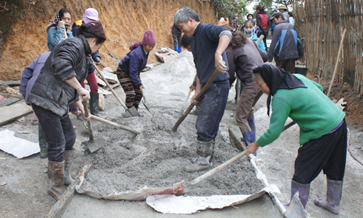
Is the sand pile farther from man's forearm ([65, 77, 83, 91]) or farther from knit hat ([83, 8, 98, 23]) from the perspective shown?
knit hat ([83, 8, 98, 23])

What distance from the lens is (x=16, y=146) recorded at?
118 inches

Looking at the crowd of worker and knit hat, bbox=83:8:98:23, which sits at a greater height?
knit hat, bbox=83:8:98:23

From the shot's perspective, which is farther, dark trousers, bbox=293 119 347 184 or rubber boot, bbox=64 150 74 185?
rubber boot, bbox=64 150 74 185

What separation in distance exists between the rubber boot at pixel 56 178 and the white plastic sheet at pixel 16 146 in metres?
0.75

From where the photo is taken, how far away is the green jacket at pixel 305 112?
6.18 ft

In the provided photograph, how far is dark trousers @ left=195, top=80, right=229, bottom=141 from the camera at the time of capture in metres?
2.60

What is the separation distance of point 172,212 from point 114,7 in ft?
27.8

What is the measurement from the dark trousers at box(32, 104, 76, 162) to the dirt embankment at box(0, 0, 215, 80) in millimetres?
4150

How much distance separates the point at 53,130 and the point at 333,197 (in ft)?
8.10

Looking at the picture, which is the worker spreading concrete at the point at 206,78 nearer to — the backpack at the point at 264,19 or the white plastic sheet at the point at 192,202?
the white plastic sheet at the point at 192,202

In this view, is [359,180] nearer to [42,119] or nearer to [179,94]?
[42,119]

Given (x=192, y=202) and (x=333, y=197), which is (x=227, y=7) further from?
(x=192, y=202)

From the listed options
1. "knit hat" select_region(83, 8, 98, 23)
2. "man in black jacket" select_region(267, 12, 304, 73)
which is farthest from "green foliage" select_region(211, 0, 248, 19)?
"knit hat" select_region(83, 8, 98, 23)

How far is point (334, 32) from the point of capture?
5379 millimetres
